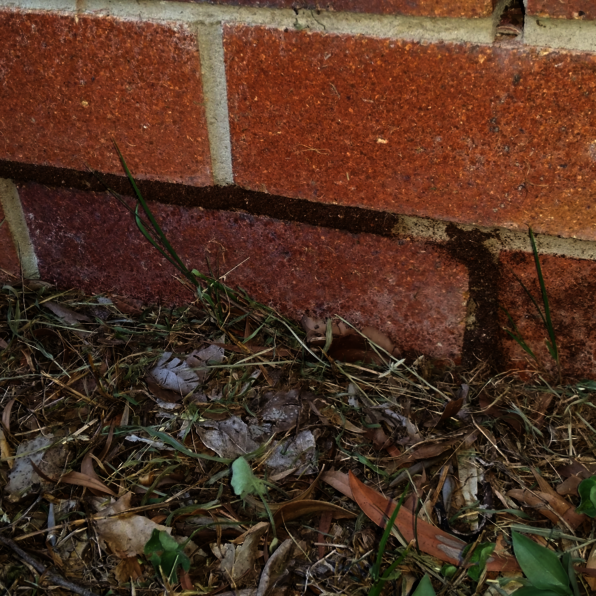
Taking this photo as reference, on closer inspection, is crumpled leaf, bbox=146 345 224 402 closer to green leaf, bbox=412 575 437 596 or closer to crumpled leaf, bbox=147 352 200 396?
crumpled leaf, bbox=147 352 200 396

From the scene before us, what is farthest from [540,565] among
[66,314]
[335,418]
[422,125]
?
[66,314]

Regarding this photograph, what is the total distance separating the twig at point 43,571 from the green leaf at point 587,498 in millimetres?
557

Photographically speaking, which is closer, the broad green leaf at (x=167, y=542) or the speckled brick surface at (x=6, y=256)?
the broad green leaf at (x=167, y=542)

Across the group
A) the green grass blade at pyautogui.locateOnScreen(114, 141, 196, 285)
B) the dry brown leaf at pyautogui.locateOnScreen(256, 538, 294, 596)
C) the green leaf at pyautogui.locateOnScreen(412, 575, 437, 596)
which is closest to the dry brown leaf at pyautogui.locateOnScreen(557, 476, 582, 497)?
the green leaf at pyautogui.locateOnScreen(412, 575, 437, 596)

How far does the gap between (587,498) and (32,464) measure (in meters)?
0.66

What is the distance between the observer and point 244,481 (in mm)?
828

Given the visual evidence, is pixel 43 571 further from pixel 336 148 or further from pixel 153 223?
pixel 336 148

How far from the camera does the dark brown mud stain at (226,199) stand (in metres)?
0.96

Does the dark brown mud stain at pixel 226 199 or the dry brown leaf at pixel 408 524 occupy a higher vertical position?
the dark brown mud stain at pixel 226 199

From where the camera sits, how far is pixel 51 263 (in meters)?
1.20

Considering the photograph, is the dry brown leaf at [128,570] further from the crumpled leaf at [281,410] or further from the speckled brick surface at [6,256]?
the speckled brick surface at [6,256]

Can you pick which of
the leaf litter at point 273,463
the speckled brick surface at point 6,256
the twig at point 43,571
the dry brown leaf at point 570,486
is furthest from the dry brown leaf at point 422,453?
the speckled brick surface at point 6,256

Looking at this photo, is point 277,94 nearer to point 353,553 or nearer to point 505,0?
point 505,0

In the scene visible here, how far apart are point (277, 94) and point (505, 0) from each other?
296mm
